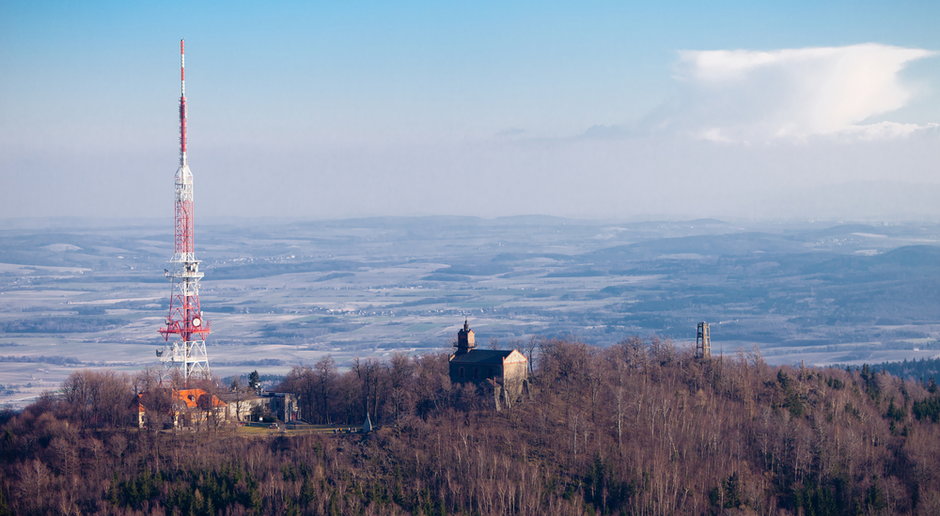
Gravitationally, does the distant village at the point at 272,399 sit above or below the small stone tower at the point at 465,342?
below

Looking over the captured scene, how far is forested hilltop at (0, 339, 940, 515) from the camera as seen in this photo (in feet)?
225

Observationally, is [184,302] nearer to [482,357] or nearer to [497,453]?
[482,357]

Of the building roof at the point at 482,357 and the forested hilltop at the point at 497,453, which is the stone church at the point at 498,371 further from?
the forested hilltop at the point at 497,453

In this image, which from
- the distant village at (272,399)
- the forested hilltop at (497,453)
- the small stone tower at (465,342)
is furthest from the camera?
the small stone tower at (465,342)

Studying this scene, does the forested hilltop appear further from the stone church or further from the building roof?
the building roof

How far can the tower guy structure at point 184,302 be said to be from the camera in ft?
275

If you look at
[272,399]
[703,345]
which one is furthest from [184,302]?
[703,345]

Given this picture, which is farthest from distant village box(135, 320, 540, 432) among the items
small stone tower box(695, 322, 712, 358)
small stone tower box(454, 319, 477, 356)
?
small stone tower box(695, 322, 712, 358)

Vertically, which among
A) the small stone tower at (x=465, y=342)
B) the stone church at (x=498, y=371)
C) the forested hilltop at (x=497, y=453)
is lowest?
the forested hilltop at (x=497, y=453)

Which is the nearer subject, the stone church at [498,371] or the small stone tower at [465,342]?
the stone church at [498,371]

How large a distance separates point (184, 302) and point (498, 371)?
73.3 feet

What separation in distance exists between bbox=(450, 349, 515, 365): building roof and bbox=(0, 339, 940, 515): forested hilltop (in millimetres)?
1762

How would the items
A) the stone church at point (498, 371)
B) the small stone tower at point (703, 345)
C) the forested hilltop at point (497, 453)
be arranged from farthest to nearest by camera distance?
the small stone tower at point (703, 345), the stone church at point (498, 371), the forested hilltop at point (497, 453)

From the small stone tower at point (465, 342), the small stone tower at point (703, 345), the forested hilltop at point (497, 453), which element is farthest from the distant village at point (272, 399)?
the small stone tower at point (703, 345)
